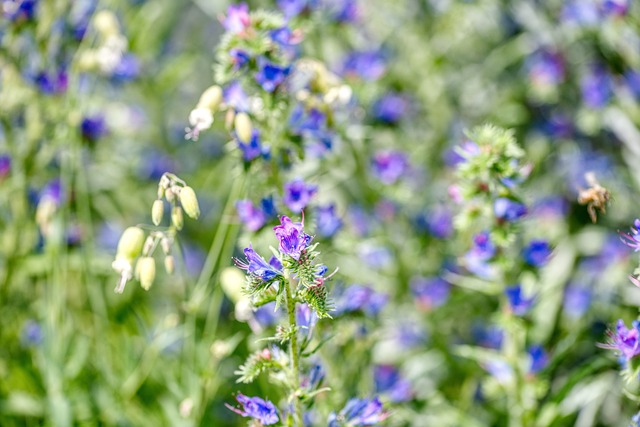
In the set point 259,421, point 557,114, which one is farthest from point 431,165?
point 259,421

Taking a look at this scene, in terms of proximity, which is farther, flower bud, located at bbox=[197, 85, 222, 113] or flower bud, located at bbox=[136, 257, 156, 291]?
flower bud, located at bbox=[197, 85, 222, 113]

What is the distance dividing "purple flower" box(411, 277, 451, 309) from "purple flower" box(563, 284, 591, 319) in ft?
1.48

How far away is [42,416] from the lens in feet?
8.33

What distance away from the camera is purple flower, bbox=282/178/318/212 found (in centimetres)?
207

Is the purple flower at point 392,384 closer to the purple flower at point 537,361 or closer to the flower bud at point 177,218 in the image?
the purple flower at point 537,361

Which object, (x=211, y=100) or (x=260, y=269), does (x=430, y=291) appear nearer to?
(x=211, y=100)

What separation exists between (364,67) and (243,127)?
1188 millimetres

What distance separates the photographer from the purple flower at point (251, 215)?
2.09 m

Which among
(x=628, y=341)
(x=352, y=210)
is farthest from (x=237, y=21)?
(x=352, y=210)

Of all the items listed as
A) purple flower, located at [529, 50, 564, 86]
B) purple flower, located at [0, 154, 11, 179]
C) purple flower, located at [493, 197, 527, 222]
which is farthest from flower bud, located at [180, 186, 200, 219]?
purple flower, located at [529, 50, 564, 86]

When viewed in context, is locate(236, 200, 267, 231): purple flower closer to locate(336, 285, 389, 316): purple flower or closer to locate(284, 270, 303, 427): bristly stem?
locate(336, 285, 389, 316): purple flower

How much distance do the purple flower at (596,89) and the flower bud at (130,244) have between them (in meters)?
2.10

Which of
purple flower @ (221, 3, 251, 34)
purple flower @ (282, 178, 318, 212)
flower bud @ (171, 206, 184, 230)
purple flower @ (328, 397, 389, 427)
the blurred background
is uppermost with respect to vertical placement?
purple flower @ (221, 3, 251, 34)

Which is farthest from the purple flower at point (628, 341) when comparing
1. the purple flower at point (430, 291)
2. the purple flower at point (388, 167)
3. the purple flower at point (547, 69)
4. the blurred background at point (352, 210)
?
the purple flower at point (547, 69)
